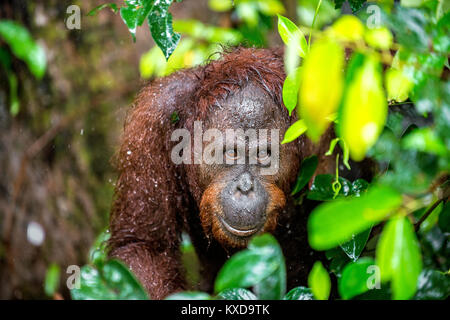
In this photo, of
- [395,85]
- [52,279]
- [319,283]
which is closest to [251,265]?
[319,283]

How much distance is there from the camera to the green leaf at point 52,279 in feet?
11.3

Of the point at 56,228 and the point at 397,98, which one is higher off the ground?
the point at 397,98

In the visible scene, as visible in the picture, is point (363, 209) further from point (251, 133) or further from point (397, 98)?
point (251, 133)

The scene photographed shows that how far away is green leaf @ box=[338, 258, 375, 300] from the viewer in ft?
3.79

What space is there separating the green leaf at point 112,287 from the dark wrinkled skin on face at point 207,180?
935 millimetres

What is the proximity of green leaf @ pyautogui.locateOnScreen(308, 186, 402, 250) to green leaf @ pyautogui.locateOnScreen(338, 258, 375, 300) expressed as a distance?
0.34 m

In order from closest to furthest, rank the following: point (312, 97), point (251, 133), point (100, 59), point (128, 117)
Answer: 1. point (312, 97)
2. point (251, 133)
3. point (128, 117)
4. point (100, 59)

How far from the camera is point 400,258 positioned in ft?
2.89

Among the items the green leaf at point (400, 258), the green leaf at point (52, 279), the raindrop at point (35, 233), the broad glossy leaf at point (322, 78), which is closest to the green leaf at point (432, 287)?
the green leaf at point (400, 258)

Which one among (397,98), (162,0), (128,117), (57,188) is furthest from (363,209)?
(57,188)

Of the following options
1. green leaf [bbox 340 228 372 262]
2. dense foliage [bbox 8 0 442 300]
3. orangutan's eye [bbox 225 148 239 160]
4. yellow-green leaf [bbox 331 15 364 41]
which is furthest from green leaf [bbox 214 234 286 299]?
orangutan's eye [bbox 225 148 239 160]

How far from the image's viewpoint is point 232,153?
2287mm

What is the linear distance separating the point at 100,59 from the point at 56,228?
4.61 ft
